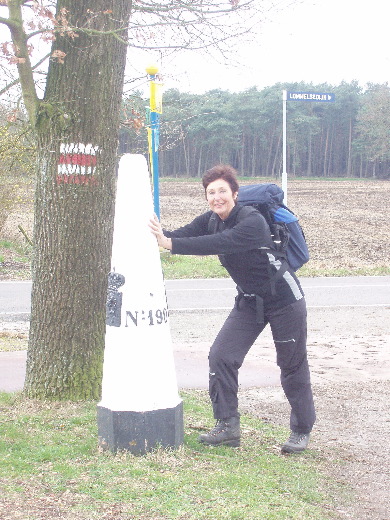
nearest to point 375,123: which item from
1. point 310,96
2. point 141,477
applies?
point 310,96

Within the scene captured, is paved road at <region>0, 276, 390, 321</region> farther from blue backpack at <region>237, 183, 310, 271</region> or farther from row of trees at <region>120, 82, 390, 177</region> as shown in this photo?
row of trees at <region>120, 82, 390, 177</region>

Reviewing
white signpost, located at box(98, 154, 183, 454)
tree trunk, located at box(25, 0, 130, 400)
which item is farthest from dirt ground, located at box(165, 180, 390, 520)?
tree trunk, located at box(25, 0, 130, 400)

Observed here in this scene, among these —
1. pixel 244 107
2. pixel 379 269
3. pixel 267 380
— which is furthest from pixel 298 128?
pixel 267 380

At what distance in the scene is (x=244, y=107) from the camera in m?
78.1

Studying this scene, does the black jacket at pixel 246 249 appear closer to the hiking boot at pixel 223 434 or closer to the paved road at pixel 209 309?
the hiking boot at pixel 223 434

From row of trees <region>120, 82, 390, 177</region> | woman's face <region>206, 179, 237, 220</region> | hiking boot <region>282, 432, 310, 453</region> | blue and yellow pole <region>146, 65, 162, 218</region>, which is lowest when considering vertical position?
hiking boot <region>282, 432, 310, 453</region>

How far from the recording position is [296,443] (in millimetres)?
4996

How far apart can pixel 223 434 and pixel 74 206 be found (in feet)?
6.20

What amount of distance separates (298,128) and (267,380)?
262 ft

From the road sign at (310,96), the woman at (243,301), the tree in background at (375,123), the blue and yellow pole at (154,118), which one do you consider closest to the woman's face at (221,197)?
the woman at (243,301)

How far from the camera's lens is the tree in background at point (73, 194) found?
5.25m

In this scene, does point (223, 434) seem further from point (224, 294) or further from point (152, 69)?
point (224, 294)

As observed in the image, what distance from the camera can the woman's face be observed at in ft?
15.5

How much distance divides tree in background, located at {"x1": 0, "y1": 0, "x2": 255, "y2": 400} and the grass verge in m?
0.36
